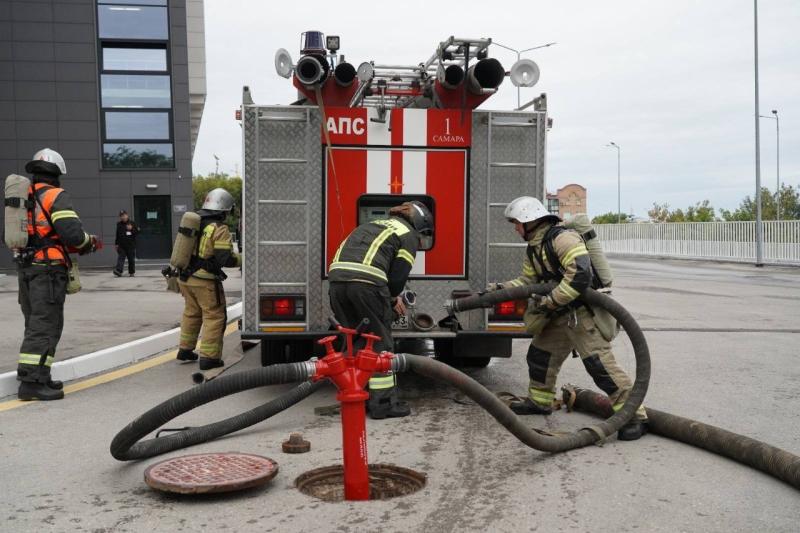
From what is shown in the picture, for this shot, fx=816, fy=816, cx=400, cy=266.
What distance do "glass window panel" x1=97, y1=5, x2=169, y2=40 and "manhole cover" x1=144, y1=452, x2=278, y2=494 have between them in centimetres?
2750

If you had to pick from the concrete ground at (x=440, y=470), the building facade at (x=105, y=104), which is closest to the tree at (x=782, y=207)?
the building facade at (x=105, y=104)

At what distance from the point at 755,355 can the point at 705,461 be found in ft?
15.7

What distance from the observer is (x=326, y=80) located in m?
6.66

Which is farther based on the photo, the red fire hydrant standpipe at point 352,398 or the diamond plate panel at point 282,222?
the diamond plate panel at point 282,222

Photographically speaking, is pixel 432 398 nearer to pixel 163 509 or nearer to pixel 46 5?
pixel 163 509

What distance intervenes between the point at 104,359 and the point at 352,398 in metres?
4.85

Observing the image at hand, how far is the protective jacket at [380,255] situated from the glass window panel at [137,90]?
2580 cm

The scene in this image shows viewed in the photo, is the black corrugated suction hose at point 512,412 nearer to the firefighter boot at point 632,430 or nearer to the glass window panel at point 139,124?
the firefighter boot at point 632,430

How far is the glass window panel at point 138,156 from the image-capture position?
97.8 feet

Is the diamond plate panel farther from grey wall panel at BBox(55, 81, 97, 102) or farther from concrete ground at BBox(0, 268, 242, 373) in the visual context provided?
grey wall panel at BBox(55, 81, 97, 102)

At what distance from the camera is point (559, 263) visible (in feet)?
19.1

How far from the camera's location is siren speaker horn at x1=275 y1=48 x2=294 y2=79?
21.0 feet

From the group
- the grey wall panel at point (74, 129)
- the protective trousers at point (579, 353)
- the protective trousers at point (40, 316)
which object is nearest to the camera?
the protective trousers at point (579, 353)

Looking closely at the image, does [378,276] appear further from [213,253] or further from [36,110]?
[36,110]
